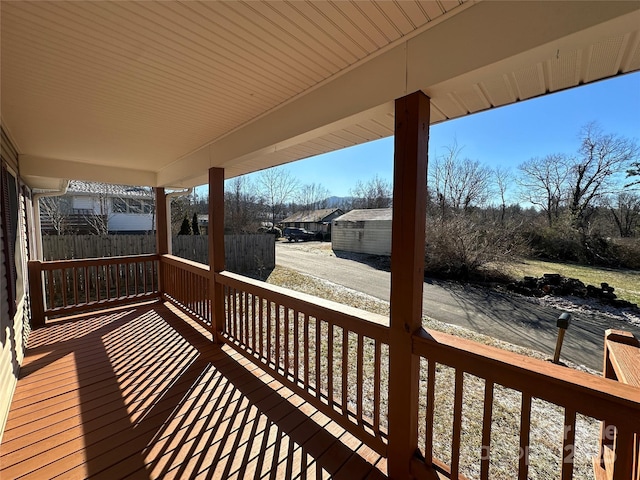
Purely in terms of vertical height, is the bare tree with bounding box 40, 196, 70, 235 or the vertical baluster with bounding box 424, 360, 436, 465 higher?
the bare tree with bounding box 40, 196, 70, 235

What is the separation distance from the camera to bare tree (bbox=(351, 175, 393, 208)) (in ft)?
95.4

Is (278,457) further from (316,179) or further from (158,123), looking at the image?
(316,179)

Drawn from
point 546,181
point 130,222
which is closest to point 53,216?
point 130,222

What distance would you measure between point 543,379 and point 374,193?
30.3m

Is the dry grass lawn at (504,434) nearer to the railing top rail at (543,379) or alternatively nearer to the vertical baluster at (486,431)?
the vertical baluster at (486,431)

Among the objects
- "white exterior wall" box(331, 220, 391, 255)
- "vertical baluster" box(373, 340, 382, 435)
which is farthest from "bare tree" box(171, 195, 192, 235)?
"vertical baluster" box(373, 340, 382, 435)

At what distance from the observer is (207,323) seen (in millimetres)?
3646

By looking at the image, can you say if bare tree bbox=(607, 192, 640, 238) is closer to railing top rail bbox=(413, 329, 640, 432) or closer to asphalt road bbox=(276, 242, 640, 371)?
asphalt road bbox=(276, 242, 640, 371)

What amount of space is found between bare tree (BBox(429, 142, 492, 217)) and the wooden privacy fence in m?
8.06

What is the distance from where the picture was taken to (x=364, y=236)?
15750mm

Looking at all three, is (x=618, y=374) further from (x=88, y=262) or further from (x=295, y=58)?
(x=88, y=262)

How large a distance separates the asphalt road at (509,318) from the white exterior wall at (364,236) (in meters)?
5.66

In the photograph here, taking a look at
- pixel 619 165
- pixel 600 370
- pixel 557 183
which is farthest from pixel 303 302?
pixel 557 183

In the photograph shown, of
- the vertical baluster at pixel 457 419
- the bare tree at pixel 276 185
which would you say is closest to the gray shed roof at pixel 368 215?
the bare tree at pixel 276 185
